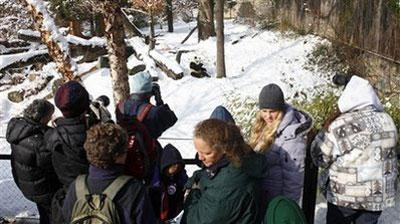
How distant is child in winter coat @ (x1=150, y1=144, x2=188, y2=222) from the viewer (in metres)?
2.84

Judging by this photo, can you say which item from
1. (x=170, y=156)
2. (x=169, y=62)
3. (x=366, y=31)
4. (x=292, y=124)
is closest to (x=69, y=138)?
(x=170, y=156)

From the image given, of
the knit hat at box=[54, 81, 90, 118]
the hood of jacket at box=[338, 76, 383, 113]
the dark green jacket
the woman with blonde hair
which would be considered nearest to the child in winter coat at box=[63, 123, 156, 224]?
the dark green jacket

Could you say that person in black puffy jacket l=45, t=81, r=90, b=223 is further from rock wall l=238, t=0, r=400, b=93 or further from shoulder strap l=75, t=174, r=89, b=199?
rock wall l=238, t=0, r=400, b=93

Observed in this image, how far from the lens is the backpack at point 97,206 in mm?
2361

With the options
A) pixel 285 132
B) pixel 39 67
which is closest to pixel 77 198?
pixel 285 132

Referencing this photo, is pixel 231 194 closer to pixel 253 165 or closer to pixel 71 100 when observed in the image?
pixel 253 165

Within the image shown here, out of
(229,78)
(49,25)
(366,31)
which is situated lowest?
(229,78)

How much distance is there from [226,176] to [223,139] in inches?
8.0

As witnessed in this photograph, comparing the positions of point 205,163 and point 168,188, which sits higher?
point 205,163

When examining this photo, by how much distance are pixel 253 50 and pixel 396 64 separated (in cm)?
742

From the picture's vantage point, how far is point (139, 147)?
3068 millimetres

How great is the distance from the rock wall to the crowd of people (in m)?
5.37

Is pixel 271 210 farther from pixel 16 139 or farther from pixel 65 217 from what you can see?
pixel 16 139

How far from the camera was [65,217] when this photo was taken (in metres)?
2.53
